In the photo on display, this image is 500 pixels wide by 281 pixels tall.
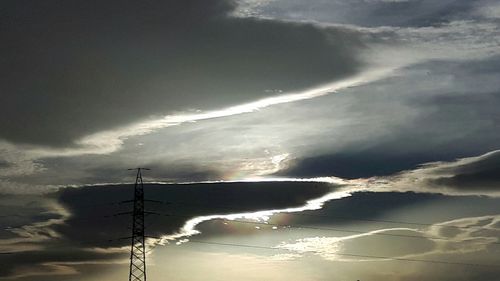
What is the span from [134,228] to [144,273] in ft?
46.2

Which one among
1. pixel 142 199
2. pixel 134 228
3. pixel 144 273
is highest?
pixel 142 199

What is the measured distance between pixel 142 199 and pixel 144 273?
22653mm

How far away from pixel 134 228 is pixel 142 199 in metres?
9.29

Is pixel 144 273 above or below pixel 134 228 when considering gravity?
below

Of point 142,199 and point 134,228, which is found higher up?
point 142,199

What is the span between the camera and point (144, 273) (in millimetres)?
89062

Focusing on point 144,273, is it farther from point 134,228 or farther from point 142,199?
point 142,199

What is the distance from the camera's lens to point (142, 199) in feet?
309

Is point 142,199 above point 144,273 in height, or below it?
above

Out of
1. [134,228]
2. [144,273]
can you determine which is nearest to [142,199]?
[134,228]

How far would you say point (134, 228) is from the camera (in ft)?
302
